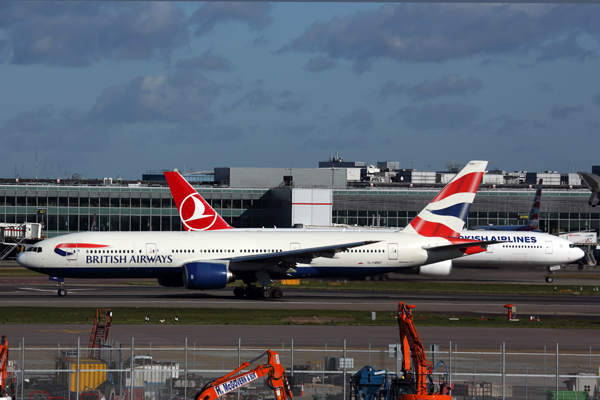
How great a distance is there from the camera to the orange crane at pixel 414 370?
17.7 meters

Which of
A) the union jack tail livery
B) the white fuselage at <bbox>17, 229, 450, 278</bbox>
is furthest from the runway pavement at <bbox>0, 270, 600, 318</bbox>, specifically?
the union jack tail livery

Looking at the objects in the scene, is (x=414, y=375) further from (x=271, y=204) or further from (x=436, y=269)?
(x=271, y=204)

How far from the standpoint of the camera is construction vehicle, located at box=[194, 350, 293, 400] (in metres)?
17.3

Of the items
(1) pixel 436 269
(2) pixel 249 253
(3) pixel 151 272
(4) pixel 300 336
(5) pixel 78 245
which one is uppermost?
(5) pixel 78 245

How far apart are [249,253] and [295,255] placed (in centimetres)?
327

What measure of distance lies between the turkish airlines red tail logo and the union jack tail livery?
15891mm

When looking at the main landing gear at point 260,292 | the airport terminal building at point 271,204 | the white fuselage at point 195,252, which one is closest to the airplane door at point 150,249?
the white fuselage at point 195,252

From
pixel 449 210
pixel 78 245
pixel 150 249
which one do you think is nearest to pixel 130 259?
pixel 150 249

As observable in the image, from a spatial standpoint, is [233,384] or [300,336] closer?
[233,384]

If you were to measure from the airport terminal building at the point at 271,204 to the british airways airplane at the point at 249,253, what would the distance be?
43.3 m

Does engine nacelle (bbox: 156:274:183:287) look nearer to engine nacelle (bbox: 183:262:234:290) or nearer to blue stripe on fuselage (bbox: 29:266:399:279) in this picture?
blue stripe on fuselage (bbox: 29:266:399:279)

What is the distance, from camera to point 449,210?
49781mm

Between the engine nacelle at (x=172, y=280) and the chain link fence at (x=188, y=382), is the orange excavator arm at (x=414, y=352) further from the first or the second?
the engine nacelle at (x=172, y=280)

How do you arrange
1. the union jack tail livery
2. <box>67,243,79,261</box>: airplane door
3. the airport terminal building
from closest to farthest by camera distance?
<box>67,243,79,261</box>: airplane door → the union jack tail livery → the airport terminal building
